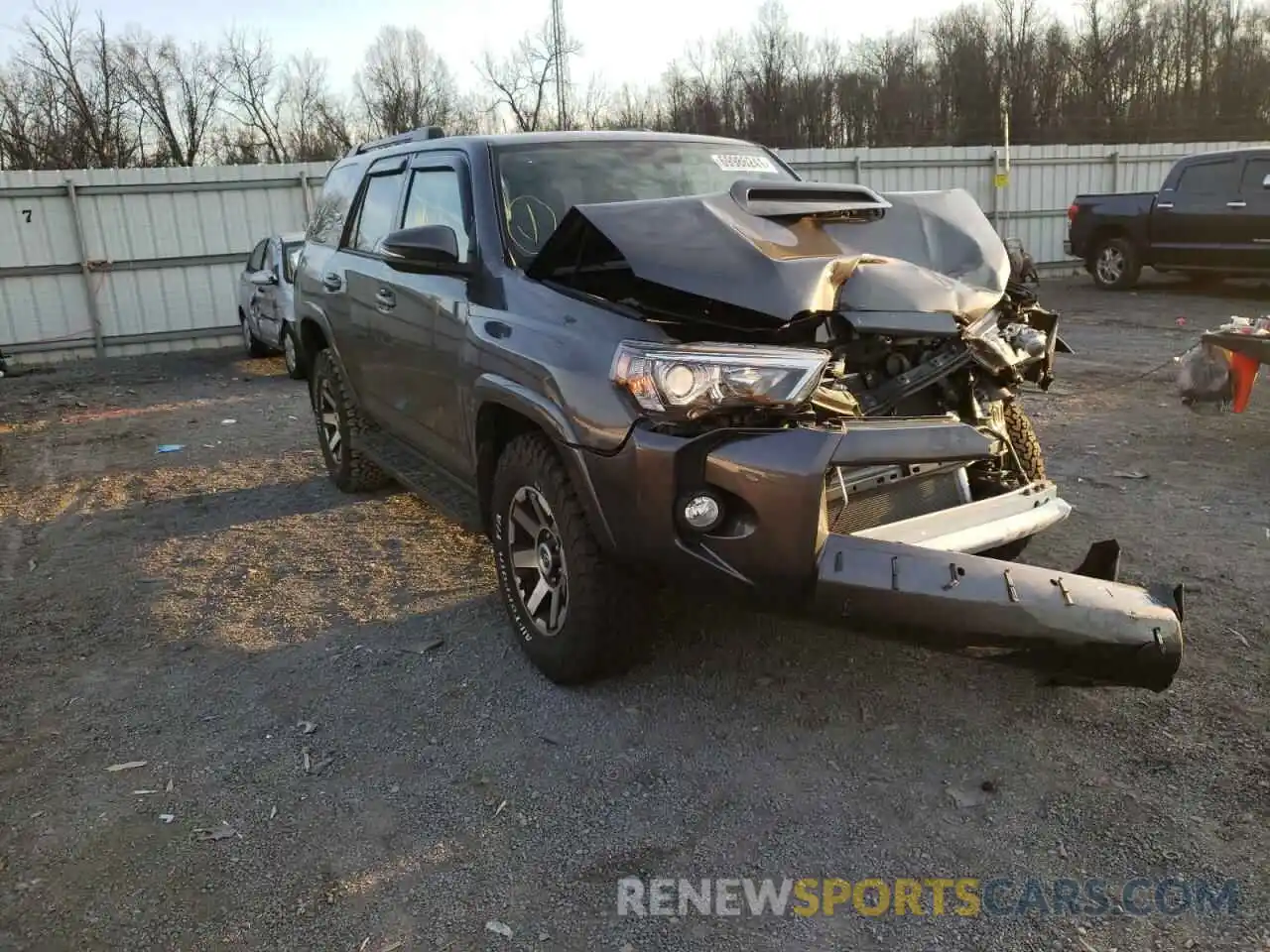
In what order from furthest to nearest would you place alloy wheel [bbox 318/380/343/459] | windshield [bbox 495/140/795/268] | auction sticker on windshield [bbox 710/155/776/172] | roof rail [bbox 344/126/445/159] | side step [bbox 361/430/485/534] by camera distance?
1. alloy wheel [bbox 318/380/343/459]
2. roof rail [bbox 344/126/445/159]
3. auction sticker on windshield [bbox 710/155/776/172]
4. side step [bbox 361/430/485/534]
5. windshield [bbox 495/140/795/268]

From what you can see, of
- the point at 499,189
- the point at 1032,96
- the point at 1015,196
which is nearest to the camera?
the point at 499,189

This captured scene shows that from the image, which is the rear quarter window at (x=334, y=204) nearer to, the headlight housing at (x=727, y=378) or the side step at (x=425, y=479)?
the side step at (x=425, y=479)

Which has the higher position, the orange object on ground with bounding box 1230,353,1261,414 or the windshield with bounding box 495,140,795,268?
the windshield with bounding box 495,140,795,268

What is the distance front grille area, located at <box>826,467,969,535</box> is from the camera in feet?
10.1

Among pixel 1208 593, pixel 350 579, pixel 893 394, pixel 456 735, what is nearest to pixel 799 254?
pixel 893 394

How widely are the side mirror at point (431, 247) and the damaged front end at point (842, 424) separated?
432 millimetres

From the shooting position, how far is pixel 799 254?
321 cm

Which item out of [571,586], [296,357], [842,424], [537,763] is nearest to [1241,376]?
[842,424]

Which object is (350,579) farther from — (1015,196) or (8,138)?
(8,138)

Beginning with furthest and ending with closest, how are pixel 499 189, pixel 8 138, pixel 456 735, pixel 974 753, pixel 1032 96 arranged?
pixel 1032 96 < pixel 8 138 < pixel 499 189 < pixel 456 735 < pixel 974 753

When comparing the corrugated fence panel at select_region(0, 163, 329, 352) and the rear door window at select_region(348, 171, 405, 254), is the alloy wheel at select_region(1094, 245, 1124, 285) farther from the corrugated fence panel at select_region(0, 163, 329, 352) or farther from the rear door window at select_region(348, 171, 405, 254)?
the rear door window at select_region(348, 171, 405, 254)

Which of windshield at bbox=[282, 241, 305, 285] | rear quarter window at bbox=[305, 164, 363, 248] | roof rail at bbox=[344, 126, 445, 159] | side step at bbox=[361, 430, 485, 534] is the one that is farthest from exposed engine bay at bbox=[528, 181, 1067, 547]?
windshield at bbox=[282, 241, 305, 285]

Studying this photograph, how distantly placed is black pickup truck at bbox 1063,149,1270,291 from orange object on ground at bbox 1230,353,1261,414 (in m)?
8.45

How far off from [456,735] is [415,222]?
248cm
